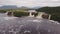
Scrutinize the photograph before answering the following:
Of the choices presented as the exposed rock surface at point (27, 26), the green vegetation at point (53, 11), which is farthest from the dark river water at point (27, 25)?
the green vegetation at point (53, 11)

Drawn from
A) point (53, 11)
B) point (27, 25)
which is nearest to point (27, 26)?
point (27, 25)

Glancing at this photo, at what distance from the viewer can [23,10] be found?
4203 millimetres

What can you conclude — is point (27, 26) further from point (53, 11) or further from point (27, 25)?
point (53, 11)

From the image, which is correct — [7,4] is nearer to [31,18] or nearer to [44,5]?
[31,18]

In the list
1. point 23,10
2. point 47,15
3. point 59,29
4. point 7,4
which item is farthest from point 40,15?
point 7,4

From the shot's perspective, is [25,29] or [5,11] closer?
[25,29]

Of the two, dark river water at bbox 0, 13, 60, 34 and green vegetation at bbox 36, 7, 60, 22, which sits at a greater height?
green vegetation at bbox 36, 7, 60, 22

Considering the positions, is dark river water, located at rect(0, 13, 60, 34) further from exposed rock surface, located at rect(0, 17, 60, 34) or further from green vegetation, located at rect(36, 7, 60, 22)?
green vegetation, located at rect(36, 7, 60, 22)

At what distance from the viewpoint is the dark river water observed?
12.1ft

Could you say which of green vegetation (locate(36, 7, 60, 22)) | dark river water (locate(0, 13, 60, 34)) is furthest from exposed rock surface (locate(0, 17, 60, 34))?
A: green vegetation (locate(36, 7, 60, 22))

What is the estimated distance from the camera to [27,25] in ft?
13.0

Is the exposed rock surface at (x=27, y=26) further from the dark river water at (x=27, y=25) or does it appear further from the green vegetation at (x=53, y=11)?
the green vegetation at (x=53, y=11)

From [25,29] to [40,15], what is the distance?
0.84 metres

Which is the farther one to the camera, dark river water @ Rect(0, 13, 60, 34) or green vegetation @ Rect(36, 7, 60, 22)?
green vegetation @ Rect(36, 7, 60, 22)
